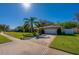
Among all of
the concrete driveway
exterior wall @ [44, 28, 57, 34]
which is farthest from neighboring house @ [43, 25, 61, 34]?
the concrete driveway

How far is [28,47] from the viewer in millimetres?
7957

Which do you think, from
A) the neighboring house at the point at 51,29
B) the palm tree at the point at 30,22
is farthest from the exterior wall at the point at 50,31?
the palm tree at the point at 30,22

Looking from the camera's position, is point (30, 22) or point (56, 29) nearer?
point (56, 29)

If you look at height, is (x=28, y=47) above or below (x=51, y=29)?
below

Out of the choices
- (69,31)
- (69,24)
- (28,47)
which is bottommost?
(28,47)

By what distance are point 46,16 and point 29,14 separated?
0.51 meters

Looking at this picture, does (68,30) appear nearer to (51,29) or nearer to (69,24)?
(69,24)

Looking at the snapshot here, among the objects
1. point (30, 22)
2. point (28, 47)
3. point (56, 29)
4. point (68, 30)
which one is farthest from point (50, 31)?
point (28, 47)

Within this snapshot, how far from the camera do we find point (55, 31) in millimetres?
8211

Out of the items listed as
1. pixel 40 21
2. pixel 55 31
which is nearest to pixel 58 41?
pixel 55 31

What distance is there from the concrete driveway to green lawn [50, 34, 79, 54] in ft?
0.56

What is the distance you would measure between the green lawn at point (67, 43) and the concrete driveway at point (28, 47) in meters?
0.17

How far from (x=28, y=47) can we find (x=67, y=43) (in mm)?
1173
